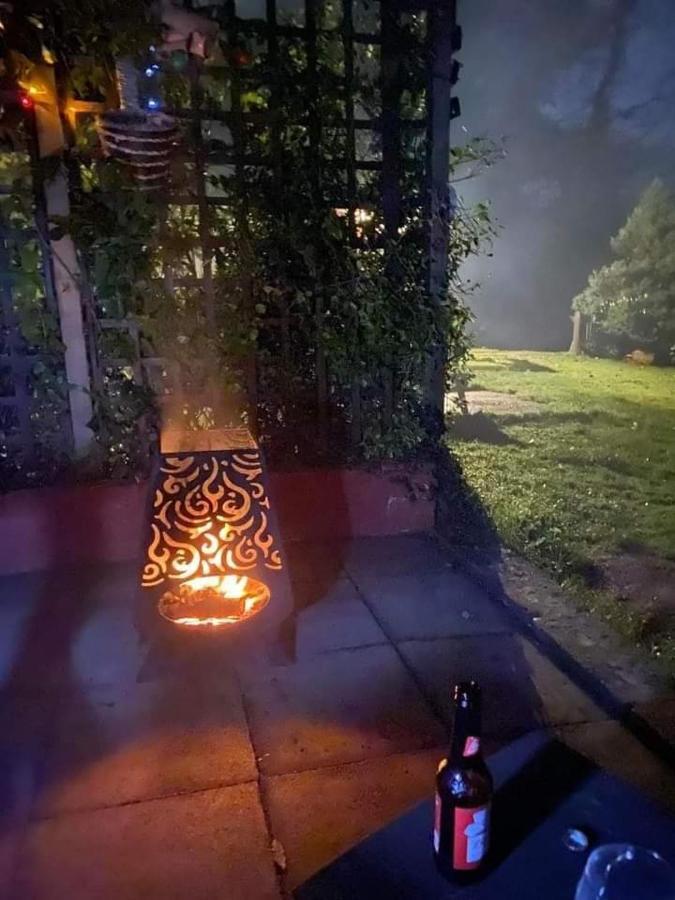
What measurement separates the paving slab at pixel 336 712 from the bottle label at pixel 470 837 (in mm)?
1099

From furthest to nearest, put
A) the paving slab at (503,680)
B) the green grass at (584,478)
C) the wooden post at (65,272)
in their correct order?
the green grass at (584,478) → the wooden post at (65,272) → the paving slab at (503,680)

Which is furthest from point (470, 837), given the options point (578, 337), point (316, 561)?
point (578, 337)

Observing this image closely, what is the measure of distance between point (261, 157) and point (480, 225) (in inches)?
57.5

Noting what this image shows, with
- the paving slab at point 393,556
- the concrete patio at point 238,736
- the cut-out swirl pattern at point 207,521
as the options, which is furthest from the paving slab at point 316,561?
the cut-out swirl pattern at point 207,521

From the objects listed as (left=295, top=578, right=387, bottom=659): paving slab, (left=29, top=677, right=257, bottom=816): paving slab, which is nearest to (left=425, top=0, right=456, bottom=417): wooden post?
(left=295, top=578, right=387, bottom=659): paving slab

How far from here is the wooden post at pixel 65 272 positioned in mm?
3844

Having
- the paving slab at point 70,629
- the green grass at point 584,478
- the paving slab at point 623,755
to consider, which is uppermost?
the paving slab at point 623,755

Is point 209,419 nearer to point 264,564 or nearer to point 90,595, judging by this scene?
point 90,595

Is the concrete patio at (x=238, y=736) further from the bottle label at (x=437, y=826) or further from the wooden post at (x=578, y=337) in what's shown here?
the wooden post at (x=578, y=337)

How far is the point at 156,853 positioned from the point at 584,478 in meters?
5.28

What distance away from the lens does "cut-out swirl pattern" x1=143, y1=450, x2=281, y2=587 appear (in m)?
3.02

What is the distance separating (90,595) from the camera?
152 inches

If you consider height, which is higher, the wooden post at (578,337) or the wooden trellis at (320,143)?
the wooden trellis at (320,143)

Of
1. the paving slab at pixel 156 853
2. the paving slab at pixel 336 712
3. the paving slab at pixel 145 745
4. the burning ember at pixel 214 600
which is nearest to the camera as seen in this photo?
the paving slab at pixel 156 853
